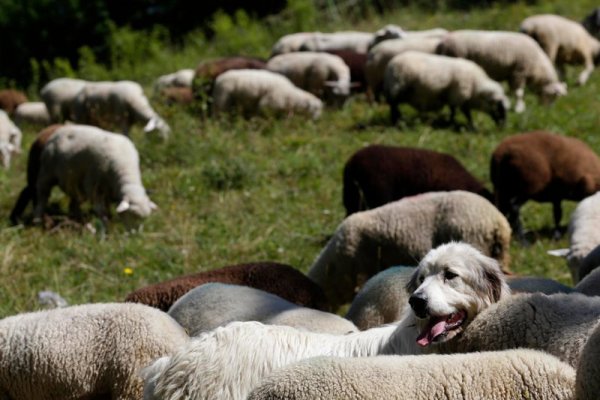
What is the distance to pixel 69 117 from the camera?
52.1 feet

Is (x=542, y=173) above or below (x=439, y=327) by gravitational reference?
below

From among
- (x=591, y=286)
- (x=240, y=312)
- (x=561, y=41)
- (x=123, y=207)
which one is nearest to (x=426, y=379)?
(x=591, y=286)

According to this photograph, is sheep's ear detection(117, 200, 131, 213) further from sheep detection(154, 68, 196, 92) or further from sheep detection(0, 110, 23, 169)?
sheep detection(154, 68, 196, 92)

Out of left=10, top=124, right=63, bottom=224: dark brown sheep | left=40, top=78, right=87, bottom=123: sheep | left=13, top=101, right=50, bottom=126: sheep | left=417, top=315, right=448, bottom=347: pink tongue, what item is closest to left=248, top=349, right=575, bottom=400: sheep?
left=417, top=315, right=448, bottom=347: pink tongue

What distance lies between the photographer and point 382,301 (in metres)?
6.72

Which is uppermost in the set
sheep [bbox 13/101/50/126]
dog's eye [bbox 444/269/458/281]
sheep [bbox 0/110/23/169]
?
dog's eye [bbox 444/269/458/281]

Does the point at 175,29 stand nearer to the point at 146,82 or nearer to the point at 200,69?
the point at 146,82

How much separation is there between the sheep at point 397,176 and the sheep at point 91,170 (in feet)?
7.88

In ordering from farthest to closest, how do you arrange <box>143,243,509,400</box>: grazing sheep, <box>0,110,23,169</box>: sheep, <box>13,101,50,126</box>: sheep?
<box>13,101,50,126</box>: sheep → <box>0,110,23,169</box>: sheep → <box>143,243,509,400</box>: grazing sheep

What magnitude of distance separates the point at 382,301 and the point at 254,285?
113cm

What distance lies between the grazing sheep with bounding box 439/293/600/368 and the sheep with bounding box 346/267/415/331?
1.61 metres

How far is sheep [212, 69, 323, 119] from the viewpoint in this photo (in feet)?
48.3

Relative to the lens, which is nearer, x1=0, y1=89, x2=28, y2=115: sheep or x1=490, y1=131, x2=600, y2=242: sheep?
x1=490, y1=131, x2=600, y2=242: sheep

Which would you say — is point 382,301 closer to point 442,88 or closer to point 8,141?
point 442,88
